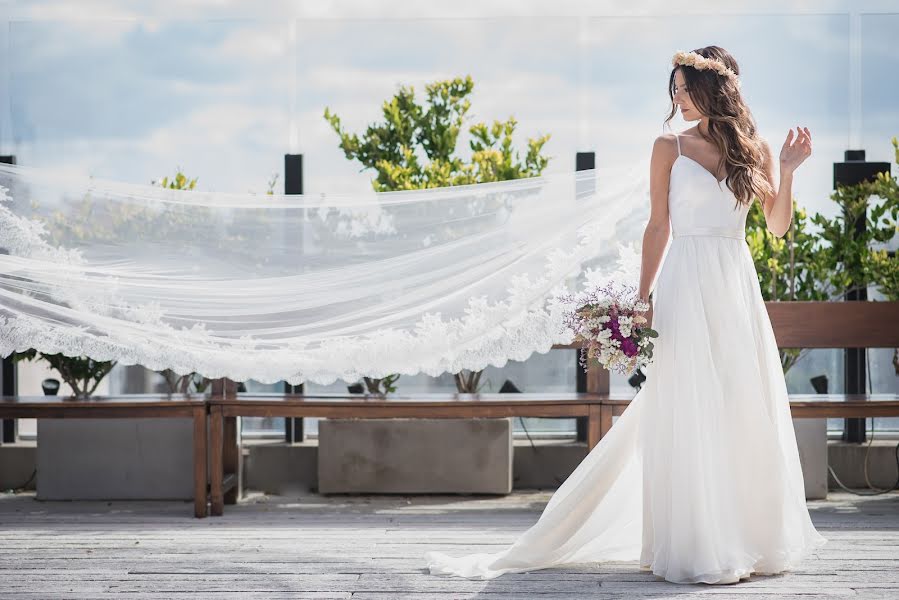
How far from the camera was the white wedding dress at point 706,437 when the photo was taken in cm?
327

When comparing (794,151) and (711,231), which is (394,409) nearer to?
(711,231)

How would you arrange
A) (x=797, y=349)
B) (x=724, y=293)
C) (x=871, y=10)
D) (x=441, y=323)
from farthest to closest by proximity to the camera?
(x=871, y=10) < (x=797, y=349) < (x=441, y=323) < (x=724, y=293)

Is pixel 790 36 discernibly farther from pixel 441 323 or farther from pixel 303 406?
pixel 303 406

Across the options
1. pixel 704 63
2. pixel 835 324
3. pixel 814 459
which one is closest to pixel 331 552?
pixel 704 63

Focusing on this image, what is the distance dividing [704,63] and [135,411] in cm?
286

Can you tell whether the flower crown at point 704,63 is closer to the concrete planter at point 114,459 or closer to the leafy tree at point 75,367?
the concrete planter at point 114,459

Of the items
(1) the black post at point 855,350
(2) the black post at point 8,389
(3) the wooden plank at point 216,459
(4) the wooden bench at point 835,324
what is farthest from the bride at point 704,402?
(2) the black post at point 8,389

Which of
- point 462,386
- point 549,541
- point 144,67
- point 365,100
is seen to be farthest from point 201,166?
point 549,541

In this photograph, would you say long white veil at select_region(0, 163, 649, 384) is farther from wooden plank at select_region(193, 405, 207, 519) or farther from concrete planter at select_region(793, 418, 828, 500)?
concrete planter at select_region(793, 418, 828, 500)

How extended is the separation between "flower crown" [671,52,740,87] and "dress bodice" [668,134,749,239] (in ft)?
1.00

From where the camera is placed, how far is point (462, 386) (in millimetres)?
5449

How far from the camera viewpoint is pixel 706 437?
130 inches

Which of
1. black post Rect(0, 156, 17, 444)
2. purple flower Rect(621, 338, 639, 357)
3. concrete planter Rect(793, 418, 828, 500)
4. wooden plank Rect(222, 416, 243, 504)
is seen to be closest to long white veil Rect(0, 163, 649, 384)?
wooden plank Rect(222, 416, 243, 504)

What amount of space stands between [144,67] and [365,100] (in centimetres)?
134
